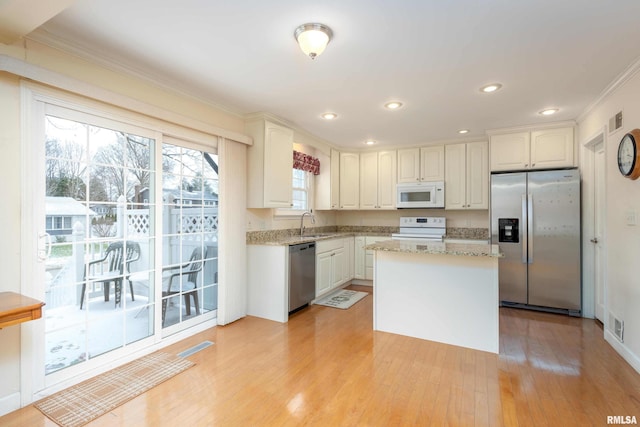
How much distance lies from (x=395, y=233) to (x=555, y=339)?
9.20 ft

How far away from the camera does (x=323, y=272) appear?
14.3 ft

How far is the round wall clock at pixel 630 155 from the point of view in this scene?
7.74 ft

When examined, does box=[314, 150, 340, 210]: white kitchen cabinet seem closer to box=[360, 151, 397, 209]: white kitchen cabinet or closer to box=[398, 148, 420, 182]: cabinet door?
box=[360, 151, 397, 209]: white kitchen cabinet

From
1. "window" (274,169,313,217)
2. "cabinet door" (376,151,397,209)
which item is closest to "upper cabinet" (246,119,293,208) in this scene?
"window" (274,169,313,217)

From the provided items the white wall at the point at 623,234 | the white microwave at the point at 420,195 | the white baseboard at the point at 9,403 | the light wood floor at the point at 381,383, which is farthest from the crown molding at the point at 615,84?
the white baseboard at the point at 9,403

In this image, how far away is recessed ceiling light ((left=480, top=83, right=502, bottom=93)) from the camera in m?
2.79

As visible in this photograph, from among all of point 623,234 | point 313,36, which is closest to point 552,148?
point 623,234

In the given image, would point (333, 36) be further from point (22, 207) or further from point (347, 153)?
point (347, 153)

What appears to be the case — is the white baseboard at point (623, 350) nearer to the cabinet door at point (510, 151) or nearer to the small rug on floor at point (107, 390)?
the cabinet door at point (510, 151)

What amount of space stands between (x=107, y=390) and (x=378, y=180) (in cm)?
455

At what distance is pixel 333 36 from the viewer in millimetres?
2029

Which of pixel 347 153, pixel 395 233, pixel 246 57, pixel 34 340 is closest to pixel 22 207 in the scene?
pixel 34 340

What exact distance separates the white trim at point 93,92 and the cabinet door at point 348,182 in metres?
2.76

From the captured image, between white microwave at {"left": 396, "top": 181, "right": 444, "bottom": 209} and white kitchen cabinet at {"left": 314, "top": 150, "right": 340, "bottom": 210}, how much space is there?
3.69ft
